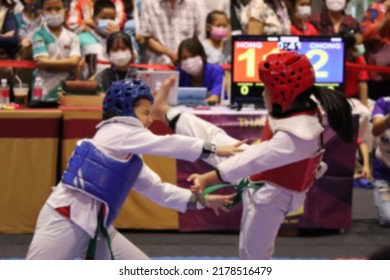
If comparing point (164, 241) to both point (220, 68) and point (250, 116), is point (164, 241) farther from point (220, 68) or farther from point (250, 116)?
point (220, 68)

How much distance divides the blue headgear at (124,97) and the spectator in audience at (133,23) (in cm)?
405

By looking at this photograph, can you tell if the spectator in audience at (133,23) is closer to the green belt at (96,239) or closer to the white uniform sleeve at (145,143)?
the white uniform sleeve at (145,143)

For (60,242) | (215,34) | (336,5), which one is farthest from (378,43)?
(60,242)

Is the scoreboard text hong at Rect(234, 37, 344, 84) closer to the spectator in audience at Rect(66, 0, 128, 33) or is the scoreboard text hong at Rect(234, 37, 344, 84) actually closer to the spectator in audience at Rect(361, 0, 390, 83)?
the spectator in audience at Rect(66, 0, 128, 33)

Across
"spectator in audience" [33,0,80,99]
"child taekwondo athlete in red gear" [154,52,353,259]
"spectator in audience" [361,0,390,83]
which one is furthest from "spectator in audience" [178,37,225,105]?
"child taekwondo athlete in red gear" [154,52,353,259]

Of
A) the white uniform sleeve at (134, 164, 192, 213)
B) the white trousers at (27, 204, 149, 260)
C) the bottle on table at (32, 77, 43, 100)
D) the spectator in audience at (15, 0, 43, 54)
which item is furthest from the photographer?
the spectator in audience at (15, 0, 43, 54)

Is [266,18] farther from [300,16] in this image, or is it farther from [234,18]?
[234,18]

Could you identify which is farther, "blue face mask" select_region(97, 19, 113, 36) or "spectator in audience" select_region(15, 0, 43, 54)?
"blue face mask" select_region(97, 19, 113, 36)

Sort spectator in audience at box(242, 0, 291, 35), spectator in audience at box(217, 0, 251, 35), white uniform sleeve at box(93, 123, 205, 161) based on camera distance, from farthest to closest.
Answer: spectator in audience at box(217, 0, 251, 35)
spectator in audience at box(242, 0, 291, 35)
white uniform sleeve at box(93, 123, 205, 161)

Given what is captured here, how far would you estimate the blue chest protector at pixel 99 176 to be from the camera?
4.14 meters

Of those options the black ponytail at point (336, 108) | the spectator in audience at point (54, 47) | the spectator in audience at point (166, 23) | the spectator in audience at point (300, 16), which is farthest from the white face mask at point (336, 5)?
the black ponytail at point (336, 108)

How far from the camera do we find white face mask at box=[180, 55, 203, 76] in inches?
285

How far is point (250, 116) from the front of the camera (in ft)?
21.4

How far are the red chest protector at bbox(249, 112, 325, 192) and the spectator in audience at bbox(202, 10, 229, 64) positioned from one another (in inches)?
154
